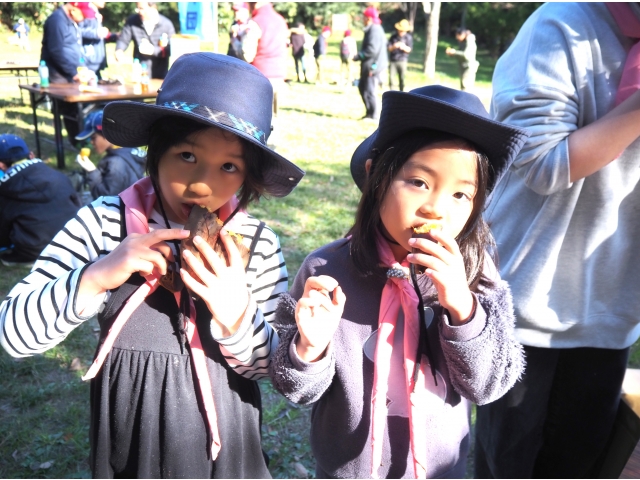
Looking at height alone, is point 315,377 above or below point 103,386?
above

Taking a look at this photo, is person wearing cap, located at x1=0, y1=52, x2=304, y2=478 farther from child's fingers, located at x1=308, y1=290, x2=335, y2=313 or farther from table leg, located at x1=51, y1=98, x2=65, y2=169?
table leg, located at x1=51, y1=98, x2=65, y2=169

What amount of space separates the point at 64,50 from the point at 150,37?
5.63 ft

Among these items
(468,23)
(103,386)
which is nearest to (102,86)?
(103,386)

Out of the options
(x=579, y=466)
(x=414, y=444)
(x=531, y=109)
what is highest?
(x=531, y=109)

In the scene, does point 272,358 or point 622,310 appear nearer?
point 272,358

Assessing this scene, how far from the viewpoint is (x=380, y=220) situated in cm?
149

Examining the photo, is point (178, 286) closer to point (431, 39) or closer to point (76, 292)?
point (76, 292)

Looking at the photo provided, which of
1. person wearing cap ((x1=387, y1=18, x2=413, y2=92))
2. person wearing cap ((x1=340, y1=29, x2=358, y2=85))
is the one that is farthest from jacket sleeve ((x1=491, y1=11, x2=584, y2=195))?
person wearing cap ((x1=340, y1=29, x2=358, y2=85))

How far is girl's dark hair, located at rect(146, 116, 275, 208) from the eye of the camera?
4.68 ft

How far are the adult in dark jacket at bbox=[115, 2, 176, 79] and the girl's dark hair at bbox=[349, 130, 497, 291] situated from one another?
898cm

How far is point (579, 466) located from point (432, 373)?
0.96 metres

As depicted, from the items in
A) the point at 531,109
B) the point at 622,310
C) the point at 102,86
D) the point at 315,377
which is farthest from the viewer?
the point at 102,86

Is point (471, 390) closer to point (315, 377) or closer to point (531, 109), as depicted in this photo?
point (315, 377)

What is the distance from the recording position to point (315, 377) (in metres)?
1.36
